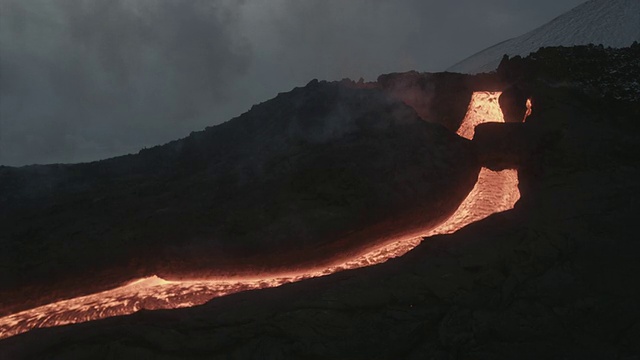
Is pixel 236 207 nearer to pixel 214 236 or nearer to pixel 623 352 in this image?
pixel 214 236

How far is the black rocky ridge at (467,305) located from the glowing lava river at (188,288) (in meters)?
0.68

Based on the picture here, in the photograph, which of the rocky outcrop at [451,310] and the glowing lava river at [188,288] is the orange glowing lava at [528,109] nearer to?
the glowing lava river at [188,288]

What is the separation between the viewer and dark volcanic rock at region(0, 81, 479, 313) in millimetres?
11125

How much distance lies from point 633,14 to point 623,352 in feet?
72.2

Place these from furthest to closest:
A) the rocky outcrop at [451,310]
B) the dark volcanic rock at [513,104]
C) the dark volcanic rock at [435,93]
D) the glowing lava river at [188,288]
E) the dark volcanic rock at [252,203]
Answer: the dark volcanic rock at [435,93]
the dark volcanic rock at [513,104]
the dark volcanic rock at [252,203]
the glowing lava river at [188,288]
the rocky outcrop at [451,310]

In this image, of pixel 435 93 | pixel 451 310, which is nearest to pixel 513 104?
pixel 435 93

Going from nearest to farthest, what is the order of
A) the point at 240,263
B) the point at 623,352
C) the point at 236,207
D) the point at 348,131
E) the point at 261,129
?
the point at 623,352 < the point at 240,263 < the point at 236,207 < the point at 348,131 < the point at 261,129

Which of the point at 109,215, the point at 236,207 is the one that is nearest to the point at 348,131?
the point at 236,207

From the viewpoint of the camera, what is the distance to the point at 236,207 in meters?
12.4

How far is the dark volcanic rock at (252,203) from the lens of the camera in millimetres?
11125

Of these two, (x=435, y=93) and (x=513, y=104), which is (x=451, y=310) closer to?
(x=513, y=104)

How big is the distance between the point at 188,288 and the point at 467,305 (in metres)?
6.42

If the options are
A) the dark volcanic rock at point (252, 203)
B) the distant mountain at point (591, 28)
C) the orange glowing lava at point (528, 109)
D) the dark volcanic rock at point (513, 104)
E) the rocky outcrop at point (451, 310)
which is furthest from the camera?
the distant mountain at point (591, 28)

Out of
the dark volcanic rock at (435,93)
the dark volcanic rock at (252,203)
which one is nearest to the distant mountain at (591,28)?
the dark volcanic rock at (435,93)
